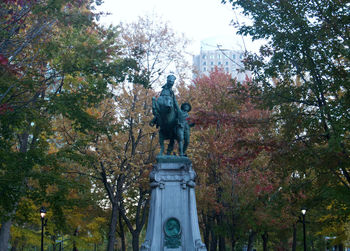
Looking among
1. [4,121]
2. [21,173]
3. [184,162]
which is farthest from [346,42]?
[21,173]

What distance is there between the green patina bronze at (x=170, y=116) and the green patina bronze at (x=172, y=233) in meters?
2.12

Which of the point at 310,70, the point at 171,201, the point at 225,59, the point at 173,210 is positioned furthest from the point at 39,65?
the point at 225,59

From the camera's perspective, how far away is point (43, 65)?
15.9 meters

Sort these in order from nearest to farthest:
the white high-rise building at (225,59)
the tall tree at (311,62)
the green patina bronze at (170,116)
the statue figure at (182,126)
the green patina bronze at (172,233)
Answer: the tall tree at (311,62)
the green patina bronze at (172,233)
the green patina bronze at (170,116)
the statue figure at (182,126)
the white high-rise building at (225,59)

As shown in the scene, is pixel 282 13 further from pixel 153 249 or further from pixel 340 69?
pixel 153 249

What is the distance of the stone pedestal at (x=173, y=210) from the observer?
1191 cm

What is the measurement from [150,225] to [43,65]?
760cm

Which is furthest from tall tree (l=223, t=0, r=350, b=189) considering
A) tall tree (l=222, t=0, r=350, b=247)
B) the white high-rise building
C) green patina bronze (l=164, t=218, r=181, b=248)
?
green patina bronze (l=164, t=218, r=181, b=248)

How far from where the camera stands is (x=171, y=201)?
12.4m

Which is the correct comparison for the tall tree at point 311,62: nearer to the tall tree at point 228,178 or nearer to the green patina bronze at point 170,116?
the green patina bronze at point 170,116

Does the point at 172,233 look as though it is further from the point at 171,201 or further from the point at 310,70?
the point at 310,70

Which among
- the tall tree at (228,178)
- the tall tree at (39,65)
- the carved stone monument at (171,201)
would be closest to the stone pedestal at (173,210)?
the carved stone monument at (171,201)

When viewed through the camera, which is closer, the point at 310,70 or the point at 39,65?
the point at 310,70

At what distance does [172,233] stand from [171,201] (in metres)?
0.92
